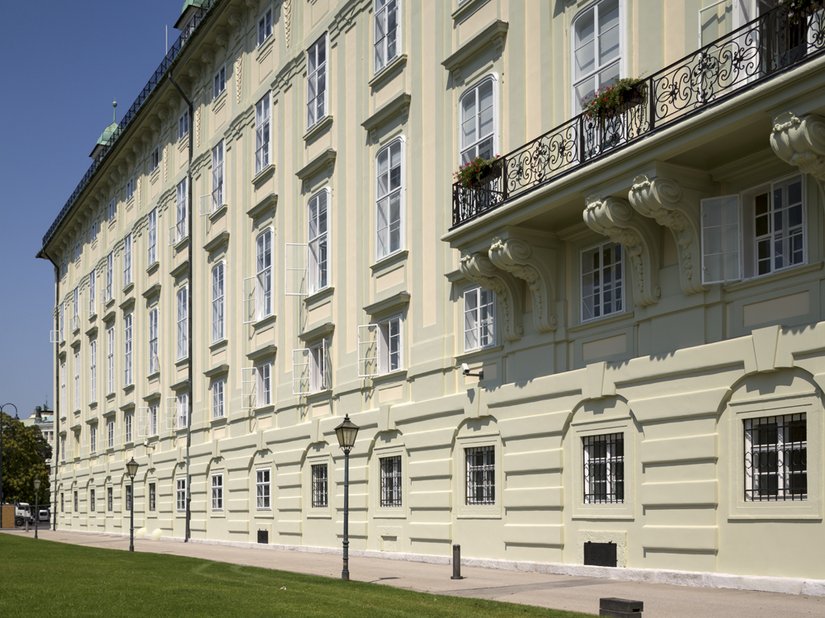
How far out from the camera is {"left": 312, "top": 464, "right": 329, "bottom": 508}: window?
30.9 metres

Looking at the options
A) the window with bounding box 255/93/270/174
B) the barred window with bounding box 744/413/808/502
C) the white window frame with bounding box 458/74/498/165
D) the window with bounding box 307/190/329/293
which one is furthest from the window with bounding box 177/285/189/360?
the barred window with bounding box 744/413/808/502

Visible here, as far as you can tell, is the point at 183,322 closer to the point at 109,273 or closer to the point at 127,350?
the point at 127,350

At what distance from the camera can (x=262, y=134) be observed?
1442 inches

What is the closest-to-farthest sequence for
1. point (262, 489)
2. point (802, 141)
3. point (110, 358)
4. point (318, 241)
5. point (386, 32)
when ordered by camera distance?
point (802, 141) → point (386, 32) → point (318, 241) → point (262, 489) → point (110, 358)

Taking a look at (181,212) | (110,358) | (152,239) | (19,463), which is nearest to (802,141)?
(181,212)

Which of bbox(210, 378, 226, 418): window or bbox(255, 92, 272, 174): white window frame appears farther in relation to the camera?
bbox(210, 378, 226, 418): window

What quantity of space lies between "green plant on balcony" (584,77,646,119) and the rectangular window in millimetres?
18022

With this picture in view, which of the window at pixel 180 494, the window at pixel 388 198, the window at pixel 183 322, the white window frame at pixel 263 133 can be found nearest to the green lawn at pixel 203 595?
the window at pixel 388 198

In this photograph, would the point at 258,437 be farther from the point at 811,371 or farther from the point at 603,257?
the point at 811,371

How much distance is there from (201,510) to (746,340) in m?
27.4

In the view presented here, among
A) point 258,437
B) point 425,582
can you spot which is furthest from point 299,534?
point 425,582

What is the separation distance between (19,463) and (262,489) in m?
63.8

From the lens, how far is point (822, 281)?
618 inches

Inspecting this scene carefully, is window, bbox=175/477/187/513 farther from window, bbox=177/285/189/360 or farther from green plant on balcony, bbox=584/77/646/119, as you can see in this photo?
green plant on balcony, bbox=584/77/646/119
